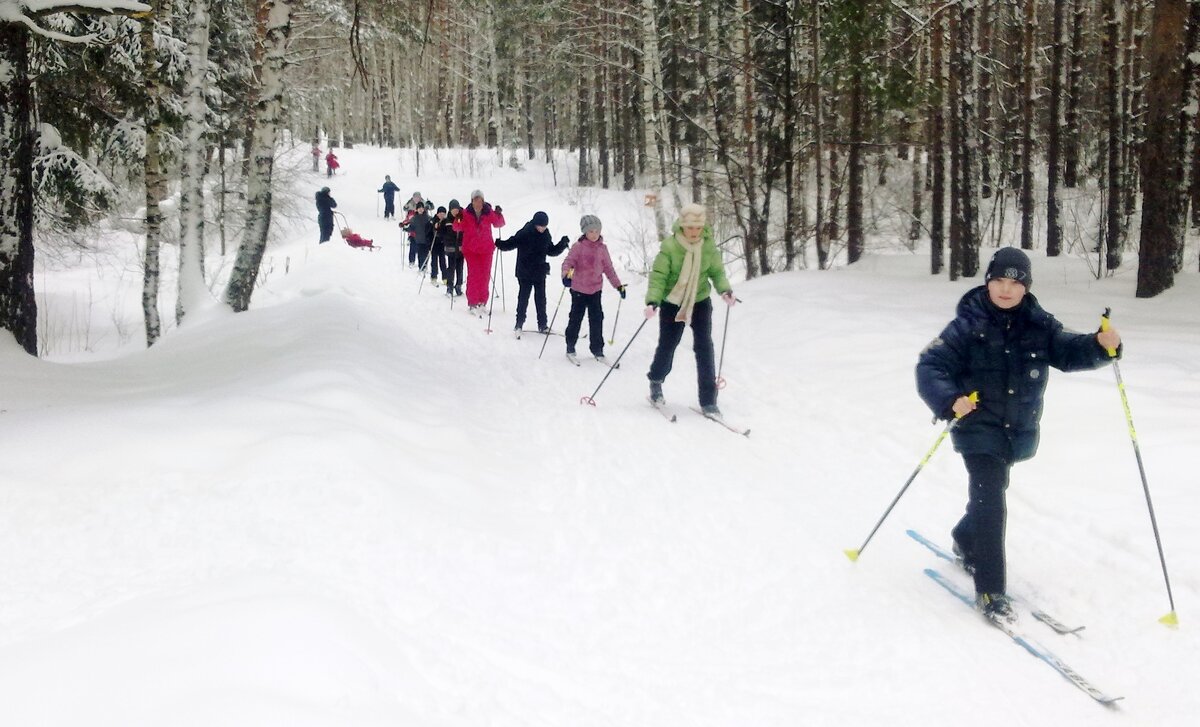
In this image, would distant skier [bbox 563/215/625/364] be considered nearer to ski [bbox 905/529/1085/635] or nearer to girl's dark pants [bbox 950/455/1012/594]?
ski [bbox 905/529/1085/635]

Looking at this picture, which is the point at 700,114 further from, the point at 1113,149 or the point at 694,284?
the point at 694,284

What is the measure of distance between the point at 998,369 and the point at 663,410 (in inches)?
169

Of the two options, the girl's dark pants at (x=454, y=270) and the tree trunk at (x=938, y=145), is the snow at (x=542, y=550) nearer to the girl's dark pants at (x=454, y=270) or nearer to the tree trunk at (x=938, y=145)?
the tree trunk at (x=938, y=145)

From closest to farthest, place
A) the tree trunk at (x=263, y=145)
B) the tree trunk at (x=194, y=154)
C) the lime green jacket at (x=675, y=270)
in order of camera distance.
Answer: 1. the lime green jacket at (x=675, y=270)
2. the tree trunk at (x=263, y=145)
3. the tree trunk at (x=194, y=154)

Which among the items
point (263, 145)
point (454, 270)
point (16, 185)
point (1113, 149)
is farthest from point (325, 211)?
point (1113, 149)

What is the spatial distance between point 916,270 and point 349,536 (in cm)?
1500

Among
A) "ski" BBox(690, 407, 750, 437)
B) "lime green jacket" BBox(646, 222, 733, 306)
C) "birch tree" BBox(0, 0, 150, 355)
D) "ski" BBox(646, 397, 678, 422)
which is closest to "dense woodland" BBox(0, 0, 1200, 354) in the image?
"birch tree" BBox(0, 0, 150, 355)

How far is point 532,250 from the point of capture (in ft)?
41.7

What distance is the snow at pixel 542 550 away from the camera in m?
3.16

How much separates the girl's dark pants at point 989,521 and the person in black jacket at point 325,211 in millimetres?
24475

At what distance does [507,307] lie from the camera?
16281 mm

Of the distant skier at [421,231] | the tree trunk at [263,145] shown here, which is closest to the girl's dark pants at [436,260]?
the distant skier at [421,231]

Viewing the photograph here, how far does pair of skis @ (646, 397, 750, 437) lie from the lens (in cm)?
745

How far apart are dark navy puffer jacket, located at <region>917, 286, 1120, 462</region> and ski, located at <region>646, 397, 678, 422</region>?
3.82 m
